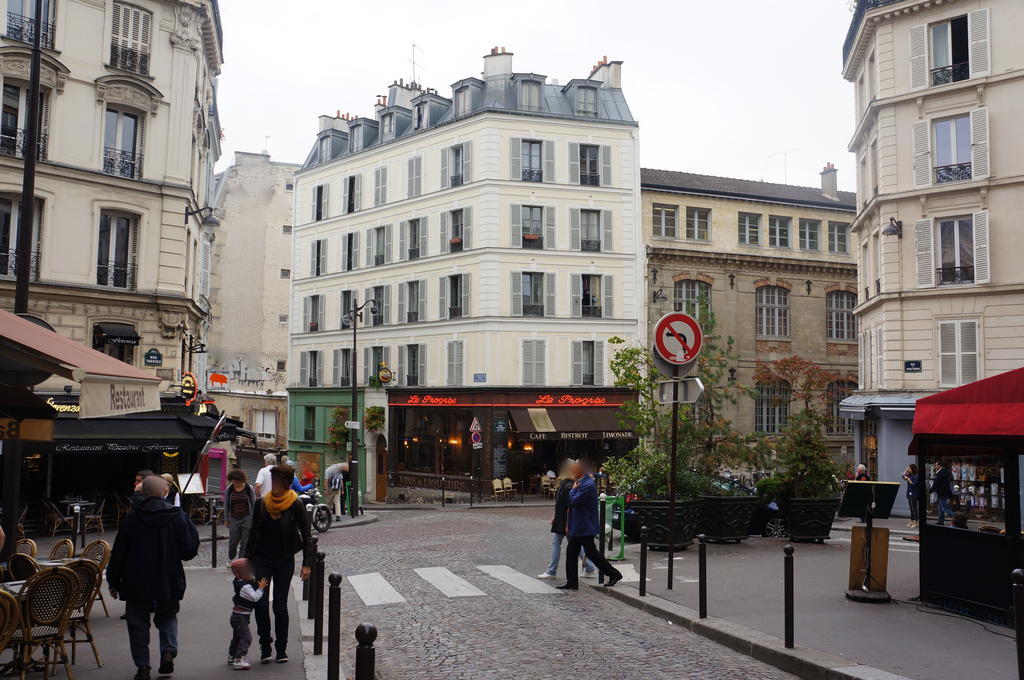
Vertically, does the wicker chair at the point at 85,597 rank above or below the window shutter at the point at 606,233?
below

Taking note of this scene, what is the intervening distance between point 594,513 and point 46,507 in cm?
1334

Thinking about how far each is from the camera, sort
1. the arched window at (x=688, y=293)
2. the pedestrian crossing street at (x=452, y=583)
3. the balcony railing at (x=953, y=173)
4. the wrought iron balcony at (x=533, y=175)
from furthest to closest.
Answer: the arched window at (x=688, y=293) < the wrought iron balcony at (x=533, y=175) < the balcony railing at (x=953, y=173) < the pedestrian crossing street at (x=452, y=583)

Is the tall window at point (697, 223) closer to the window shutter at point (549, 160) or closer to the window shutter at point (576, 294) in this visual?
the window shutter at point (576, 294)

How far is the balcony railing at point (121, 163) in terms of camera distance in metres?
22.1

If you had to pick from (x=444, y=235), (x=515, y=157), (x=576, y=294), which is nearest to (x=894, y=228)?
(x=576, y=294)

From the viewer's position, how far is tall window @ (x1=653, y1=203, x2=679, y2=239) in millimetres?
37562

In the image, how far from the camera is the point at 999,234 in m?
23.6

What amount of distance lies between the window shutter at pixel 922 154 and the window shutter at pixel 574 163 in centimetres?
1393

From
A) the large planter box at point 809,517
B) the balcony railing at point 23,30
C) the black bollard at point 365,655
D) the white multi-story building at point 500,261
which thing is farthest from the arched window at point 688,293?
the black bollard at point 365,655

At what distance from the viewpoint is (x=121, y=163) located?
22344 mm

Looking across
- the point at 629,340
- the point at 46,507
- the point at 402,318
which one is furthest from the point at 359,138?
the point at 46,507

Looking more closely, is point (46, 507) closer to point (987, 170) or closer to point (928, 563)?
point (928, 563)

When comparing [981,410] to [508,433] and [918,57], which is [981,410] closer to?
[918,57]

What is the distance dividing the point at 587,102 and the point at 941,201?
53.6ft
